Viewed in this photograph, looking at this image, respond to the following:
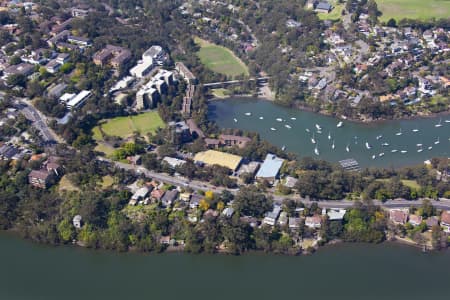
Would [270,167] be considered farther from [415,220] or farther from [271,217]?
[415,220]

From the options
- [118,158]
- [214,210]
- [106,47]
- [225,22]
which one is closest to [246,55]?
[225,22]

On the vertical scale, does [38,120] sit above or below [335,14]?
below

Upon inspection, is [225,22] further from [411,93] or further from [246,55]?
[411,93]

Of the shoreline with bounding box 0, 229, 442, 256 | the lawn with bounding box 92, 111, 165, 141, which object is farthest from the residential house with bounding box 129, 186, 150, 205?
the lawn with bounding box 92, 111, 165, 141

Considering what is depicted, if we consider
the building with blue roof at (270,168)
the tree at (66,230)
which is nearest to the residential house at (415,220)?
the building with blue roof at (270,168)

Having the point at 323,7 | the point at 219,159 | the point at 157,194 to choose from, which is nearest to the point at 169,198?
the point at 157,194

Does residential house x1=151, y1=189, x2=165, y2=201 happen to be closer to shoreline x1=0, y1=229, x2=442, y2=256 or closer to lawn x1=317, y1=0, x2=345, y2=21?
shoreline x1=0, y1=229, x2=442, y2=256
